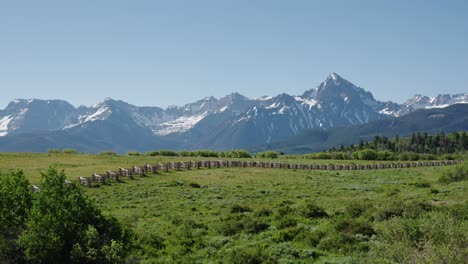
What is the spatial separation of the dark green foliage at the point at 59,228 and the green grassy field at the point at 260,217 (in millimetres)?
4108

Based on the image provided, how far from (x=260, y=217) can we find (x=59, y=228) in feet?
57.3

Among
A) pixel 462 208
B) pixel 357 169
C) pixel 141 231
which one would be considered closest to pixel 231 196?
pixel 141 231

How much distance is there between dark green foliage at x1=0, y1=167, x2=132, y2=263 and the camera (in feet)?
77.4

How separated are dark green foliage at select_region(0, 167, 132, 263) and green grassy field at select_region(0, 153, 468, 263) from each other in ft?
13.5

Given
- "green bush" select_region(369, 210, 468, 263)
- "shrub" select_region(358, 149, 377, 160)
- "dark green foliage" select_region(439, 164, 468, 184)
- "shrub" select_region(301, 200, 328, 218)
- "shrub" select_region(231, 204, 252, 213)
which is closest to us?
"green bush" select_region(369, 210, 468, 263)

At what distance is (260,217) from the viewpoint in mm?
37344

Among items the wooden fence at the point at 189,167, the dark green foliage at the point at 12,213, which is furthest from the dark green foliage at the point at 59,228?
the wooden fence at the point at 189,167

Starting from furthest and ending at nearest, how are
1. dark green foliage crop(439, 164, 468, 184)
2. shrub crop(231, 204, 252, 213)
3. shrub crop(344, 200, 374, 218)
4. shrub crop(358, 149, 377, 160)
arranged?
shrub crop(358, 149, 377, 160), dark green foliage crop(439, 164, 468, 184), shrub crop(231, 204, 252, 213), shrub crop(344, 200, 374, 218)

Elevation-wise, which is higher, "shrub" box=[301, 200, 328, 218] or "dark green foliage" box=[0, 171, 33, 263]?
"dark green foliage" box=[0, 171, 33, 263]

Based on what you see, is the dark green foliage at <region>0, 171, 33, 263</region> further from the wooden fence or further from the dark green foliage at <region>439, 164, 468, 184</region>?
the dark green foliage at <region>439, 164, 468, 184</region>

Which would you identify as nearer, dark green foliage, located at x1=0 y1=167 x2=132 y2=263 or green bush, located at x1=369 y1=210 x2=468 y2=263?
green bush, located at x1=369 y1=210 x2=468 y2=263

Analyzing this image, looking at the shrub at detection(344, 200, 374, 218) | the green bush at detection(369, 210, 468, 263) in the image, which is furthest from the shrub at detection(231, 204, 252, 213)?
the green bush at detection(369, 210, 468, 263)

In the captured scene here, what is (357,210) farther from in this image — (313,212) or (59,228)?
(59,228)

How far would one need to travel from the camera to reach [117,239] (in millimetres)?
25812
